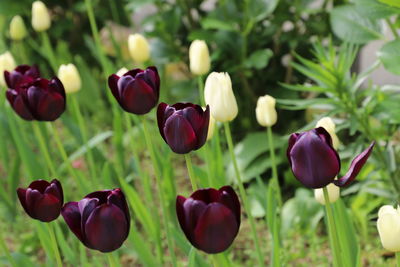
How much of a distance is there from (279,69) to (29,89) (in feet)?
4.64

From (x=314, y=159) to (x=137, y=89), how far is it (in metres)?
0.39

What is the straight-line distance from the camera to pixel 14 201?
91.8 inches

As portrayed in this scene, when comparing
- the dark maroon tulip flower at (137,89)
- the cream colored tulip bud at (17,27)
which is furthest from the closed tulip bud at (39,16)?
the dark maroon tulip flower at (137,89)

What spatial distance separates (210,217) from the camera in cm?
94

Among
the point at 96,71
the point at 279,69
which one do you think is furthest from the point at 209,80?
the point at 96,71

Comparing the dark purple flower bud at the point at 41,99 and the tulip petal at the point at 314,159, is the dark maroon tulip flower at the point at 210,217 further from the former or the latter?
the dark purple flower bud at the point at 41,99

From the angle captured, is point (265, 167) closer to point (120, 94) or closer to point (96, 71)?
point (120, 94)

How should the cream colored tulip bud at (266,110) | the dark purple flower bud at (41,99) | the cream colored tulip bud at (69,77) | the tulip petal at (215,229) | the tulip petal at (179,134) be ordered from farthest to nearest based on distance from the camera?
the cream colored tulip bud at (69,77) < the cream colored tulip bud at (266,110) < the dark purple flower bud at (41,99) < the tulip petal at (179,134) < the tulip petal at (215,229)

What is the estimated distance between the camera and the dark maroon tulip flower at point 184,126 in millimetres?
1081

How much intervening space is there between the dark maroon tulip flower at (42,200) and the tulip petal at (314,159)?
403mm

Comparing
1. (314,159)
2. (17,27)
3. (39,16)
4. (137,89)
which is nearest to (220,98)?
(137,89)

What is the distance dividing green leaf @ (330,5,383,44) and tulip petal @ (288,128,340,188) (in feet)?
3.24

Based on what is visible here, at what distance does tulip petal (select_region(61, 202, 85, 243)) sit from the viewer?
3.42 ft

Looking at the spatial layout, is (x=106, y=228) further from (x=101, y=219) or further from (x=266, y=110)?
(x=266, y=110)
